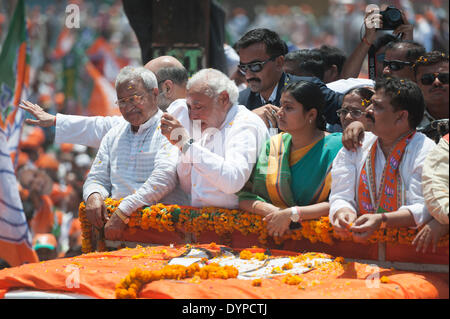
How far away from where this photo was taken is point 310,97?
4082 millimetres

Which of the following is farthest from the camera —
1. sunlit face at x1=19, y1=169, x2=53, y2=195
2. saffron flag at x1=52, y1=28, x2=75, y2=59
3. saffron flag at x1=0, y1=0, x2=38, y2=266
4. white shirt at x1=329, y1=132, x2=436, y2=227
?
saffron flag at x1=52, y1=28, x2=75, y2=59

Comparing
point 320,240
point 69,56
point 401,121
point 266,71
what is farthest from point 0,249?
point 69,56

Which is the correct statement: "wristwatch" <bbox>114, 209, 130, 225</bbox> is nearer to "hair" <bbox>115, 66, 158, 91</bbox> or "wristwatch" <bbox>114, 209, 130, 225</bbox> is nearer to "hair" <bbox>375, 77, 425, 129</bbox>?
"hair" <bbox>115, 66, 158, 91</bbox>

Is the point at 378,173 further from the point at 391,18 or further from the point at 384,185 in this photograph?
the point at 391,18

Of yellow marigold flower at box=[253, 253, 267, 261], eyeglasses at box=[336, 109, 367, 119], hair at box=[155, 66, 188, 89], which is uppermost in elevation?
hair at box=[155, 66, 188, 89]

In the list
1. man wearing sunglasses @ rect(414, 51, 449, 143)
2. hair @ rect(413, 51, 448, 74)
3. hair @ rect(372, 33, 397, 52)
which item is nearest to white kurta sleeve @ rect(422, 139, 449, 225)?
man wearing sunglasses @ rect(414, 51, 449, 143)

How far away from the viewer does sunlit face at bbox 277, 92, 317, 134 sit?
13.3 feet

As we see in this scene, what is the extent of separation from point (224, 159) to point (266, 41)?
3.84ft

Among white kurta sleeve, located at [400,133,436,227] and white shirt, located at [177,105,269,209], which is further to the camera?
white shirt, located at [177,105,269,209]

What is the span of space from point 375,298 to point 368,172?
2.59ft

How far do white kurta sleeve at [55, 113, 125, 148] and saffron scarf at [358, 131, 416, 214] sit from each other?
2.35 m

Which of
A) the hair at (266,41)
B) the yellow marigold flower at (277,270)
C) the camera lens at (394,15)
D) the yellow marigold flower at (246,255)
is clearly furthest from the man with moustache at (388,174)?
the camera lens at (394,15)

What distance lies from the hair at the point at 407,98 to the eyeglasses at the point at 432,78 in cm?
27
